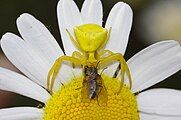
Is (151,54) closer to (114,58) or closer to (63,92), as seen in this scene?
(114,58)

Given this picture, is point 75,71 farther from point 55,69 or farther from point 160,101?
point 160,101

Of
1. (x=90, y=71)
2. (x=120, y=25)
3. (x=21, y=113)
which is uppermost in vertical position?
(x=120, y=25)

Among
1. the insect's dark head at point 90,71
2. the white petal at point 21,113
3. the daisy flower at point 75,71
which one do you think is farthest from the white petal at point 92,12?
the white petal at point 21,113

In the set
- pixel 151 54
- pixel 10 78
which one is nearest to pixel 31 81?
pixel 10 78

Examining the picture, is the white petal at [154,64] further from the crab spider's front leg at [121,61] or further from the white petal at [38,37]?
the white petal at [38,37]

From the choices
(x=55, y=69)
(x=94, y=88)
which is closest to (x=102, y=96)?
(x=94, y=88)

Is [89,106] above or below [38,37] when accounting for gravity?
below
